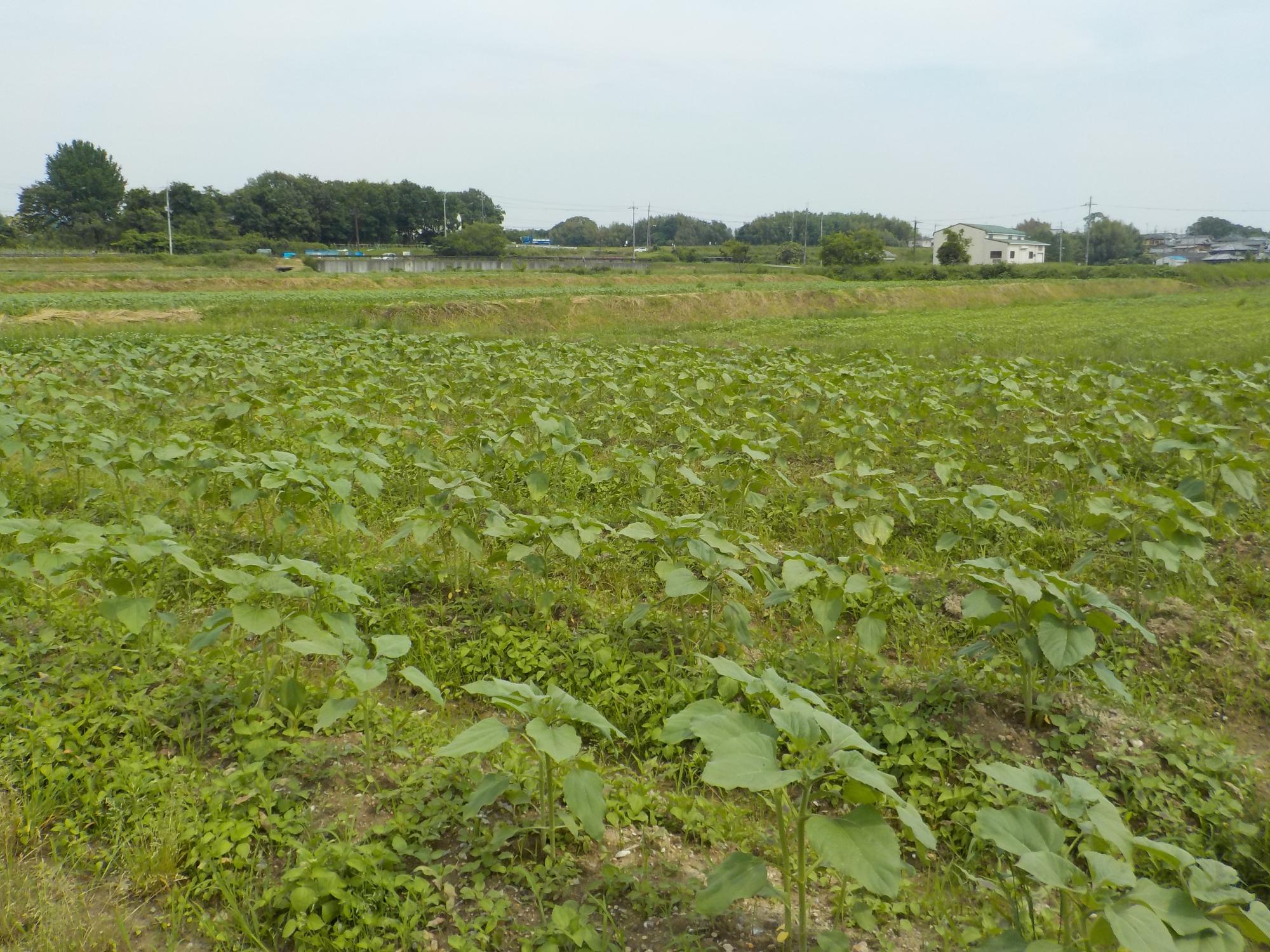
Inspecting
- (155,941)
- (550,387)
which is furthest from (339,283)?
(155,941)

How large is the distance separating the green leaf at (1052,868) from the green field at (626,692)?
1 cm

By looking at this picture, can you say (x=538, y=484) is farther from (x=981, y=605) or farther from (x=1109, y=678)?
(x=1109, y=678)

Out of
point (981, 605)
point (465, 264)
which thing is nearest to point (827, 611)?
point (981, 605)

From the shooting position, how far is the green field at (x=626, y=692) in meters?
2.19

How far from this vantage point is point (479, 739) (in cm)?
215

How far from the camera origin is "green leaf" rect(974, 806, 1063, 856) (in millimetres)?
1797

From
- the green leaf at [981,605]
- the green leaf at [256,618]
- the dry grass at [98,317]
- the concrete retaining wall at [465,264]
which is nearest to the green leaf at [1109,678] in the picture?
the green leaf at [981,605]

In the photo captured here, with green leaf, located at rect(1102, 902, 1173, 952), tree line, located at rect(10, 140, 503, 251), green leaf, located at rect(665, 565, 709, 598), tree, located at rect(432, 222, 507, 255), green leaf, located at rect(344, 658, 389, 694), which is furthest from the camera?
tree, located at rect(432, 222, 507, 255)

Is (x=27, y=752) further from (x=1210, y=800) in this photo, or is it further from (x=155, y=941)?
(x=1210, y=800)

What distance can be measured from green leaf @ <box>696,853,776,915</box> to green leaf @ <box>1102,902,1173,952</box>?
726mm

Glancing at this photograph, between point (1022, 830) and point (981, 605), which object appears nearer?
point (1022, 830)

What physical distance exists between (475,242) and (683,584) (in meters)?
66.4

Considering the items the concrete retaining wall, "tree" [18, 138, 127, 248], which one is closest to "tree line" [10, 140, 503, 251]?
"tree" [18, 138, 127, 248]

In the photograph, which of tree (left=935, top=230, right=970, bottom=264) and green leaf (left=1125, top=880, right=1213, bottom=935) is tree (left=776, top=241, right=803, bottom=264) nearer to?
tree (left=935, top=230, right=970, bottom=264)
